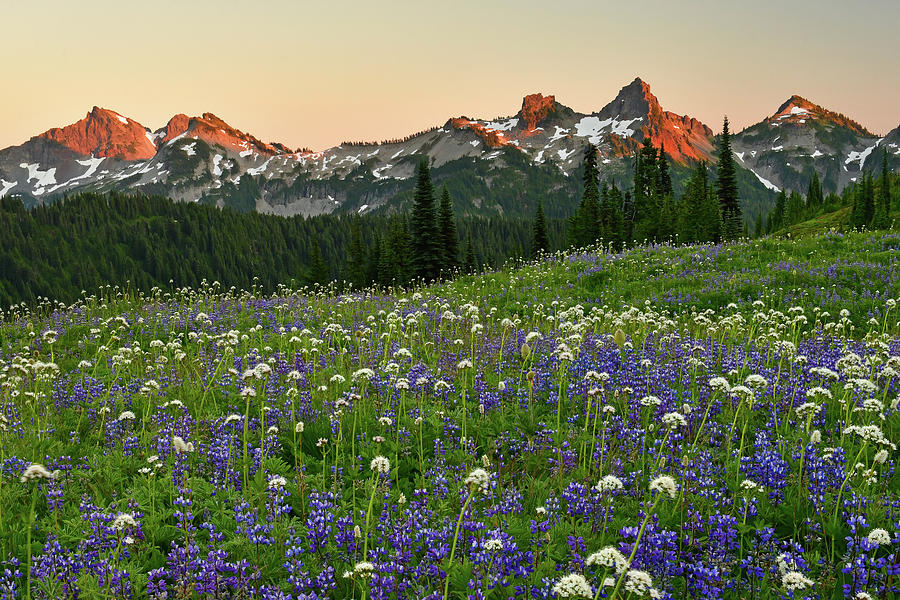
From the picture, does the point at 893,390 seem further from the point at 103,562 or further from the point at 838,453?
the point at 103,562

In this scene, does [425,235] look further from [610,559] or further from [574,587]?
[574,587]

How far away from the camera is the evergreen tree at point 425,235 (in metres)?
52.9

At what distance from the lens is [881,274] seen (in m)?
16.1

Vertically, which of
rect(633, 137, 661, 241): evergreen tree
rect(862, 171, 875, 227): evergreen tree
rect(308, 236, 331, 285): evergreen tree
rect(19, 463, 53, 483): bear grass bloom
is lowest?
rect(308, 236, 331, 285): evergreen tree

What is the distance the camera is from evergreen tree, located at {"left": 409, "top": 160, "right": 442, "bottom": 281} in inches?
2084

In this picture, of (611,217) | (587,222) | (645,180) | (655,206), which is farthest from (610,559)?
(645,180)

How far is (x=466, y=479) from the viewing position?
2.96m

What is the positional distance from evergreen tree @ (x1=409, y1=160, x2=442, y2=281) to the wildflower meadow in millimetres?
43716

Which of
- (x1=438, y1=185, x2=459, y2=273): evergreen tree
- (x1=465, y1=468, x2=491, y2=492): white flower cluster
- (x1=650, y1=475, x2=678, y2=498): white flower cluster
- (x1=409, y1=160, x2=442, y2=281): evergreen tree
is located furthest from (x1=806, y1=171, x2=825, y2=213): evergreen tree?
(x1=465, y1=468, x2=491, y2=492): white flower cluster

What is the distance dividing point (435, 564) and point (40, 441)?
524 cm

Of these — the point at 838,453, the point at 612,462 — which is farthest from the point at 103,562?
the point at 838,453

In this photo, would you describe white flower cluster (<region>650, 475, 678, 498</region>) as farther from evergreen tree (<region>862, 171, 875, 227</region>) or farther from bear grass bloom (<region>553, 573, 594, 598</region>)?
evergreen tree (<region>862, 171, 875, 227</region>)

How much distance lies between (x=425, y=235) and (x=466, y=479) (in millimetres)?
51509

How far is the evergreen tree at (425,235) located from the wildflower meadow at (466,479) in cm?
4372
